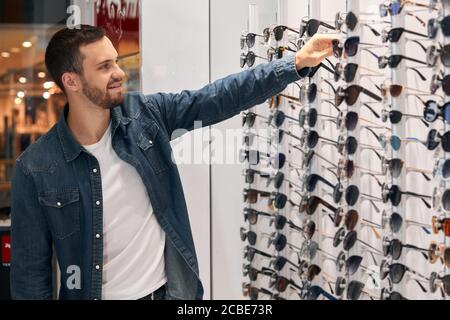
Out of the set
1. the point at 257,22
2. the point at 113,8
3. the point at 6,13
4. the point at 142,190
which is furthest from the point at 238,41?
the point at 6,13

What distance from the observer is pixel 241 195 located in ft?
9.84

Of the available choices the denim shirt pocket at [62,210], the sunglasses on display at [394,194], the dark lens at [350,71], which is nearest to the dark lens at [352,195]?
the sunglasses on display at [394,194]

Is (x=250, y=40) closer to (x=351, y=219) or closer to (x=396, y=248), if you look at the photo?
(x=351, y=219)

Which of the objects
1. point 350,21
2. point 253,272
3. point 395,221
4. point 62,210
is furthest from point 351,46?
point 62,210

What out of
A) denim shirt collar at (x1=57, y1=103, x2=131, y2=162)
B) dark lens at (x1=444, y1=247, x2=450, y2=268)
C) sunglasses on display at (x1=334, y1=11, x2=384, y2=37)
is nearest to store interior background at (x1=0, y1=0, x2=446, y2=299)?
denim shirt collar at (x1=57, y1=103, x2=131, y2=162)

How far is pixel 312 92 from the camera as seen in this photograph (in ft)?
9.04

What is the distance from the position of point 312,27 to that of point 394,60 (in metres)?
0.43

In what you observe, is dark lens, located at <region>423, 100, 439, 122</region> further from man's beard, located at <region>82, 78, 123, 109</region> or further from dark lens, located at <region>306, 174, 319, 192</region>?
man's beard, located at <region>82, 78, 123, 109</region>

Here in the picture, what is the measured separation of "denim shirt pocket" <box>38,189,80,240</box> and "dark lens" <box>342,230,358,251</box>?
3.22ft

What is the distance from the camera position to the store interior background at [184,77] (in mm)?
2928

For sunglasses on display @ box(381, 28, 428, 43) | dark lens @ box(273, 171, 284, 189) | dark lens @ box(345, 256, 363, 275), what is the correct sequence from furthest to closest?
dark lens @ box(273, 171, 284, 189)
dark lens @ box(345, 256, 363, 275)
sunglasses on display @ box(381, 28, 428, 43)

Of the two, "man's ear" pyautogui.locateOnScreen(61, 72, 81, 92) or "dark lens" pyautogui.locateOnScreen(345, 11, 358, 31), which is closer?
"dark lens" pyautogui.locateOnScreen(345, 11, 358, 31)

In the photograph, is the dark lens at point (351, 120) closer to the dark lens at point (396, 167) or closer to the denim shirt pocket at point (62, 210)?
the dark lens at point (396, 167)

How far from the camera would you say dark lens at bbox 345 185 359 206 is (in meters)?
2.62
